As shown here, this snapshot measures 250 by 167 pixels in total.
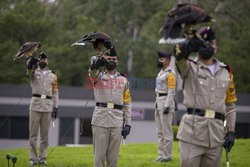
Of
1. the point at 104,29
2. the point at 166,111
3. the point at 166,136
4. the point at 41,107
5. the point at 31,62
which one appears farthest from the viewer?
the point at 104,29

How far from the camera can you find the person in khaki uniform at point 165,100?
1344cm

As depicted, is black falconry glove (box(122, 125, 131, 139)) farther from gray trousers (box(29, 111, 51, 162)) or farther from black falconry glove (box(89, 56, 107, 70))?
gray trousers (box(29, 111, 51, 162))

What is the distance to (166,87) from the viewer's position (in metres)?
13.6

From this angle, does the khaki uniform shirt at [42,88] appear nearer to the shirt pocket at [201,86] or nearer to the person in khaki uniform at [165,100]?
the person in khaki uniform at [165,100]

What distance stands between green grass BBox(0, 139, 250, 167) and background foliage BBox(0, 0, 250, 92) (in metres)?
20.7

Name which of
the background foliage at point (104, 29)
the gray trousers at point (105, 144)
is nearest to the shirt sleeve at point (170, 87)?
the gray trousers at point (105, 144)

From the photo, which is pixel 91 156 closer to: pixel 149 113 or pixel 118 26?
pixel 149 113

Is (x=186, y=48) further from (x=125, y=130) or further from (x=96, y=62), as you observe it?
(x=125, y=130)

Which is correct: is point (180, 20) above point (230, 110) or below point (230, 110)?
above

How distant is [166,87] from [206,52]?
241 inches

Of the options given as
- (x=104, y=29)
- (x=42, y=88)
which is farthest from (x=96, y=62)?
(x=104, y=29)

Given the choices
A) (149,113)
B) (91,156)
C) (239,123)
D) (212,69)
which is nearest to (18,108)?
(149,113)

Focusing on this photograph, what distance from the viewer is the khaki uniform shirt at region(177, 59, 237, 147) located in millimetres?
7629

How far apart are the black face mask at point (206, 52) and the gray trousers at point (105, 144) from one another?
2.98 meters
